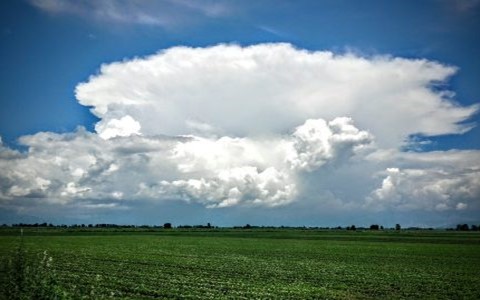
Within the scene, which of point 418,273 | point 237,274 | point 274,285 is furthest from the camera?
point 418,273

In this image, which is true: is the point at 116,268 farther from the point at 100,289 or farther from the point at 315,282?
the point at 315,282

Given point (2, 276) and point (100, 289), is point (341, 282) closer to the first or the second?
point (100, 289)

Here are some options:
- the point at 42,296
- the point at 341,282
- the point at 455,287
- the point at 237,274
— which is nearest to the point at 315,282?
the point at 341,282

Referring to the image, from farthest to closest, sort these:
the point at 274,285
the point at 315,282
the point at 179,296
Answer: the point at 315,282 < the point at 274,285 < the point at 179,296

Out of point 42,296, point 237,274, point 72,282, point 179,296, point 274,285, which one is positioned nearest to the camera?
point 42,296

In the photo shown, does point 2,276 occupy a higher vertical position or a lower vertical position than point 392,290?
higher

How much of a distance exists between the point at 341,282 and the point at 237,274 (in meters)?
9.66

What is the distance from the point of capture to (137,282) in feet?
101

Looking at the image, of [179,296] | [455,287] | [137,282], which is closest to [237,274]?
[137,282]

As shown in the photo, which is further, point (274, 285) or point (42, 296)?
point (274, 285)

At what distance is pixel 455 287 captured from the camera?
34344mm

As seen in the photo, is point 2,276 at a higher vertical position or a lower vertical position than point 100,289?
higher

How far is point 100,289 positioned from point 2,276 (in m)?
7.71

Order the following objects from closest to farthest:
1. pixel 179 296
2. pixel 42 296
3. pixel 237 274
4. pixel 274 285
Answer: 1. pixel 42 296
2. pixel 179 296
3. pixel 274 285
4. pixel 237 274
